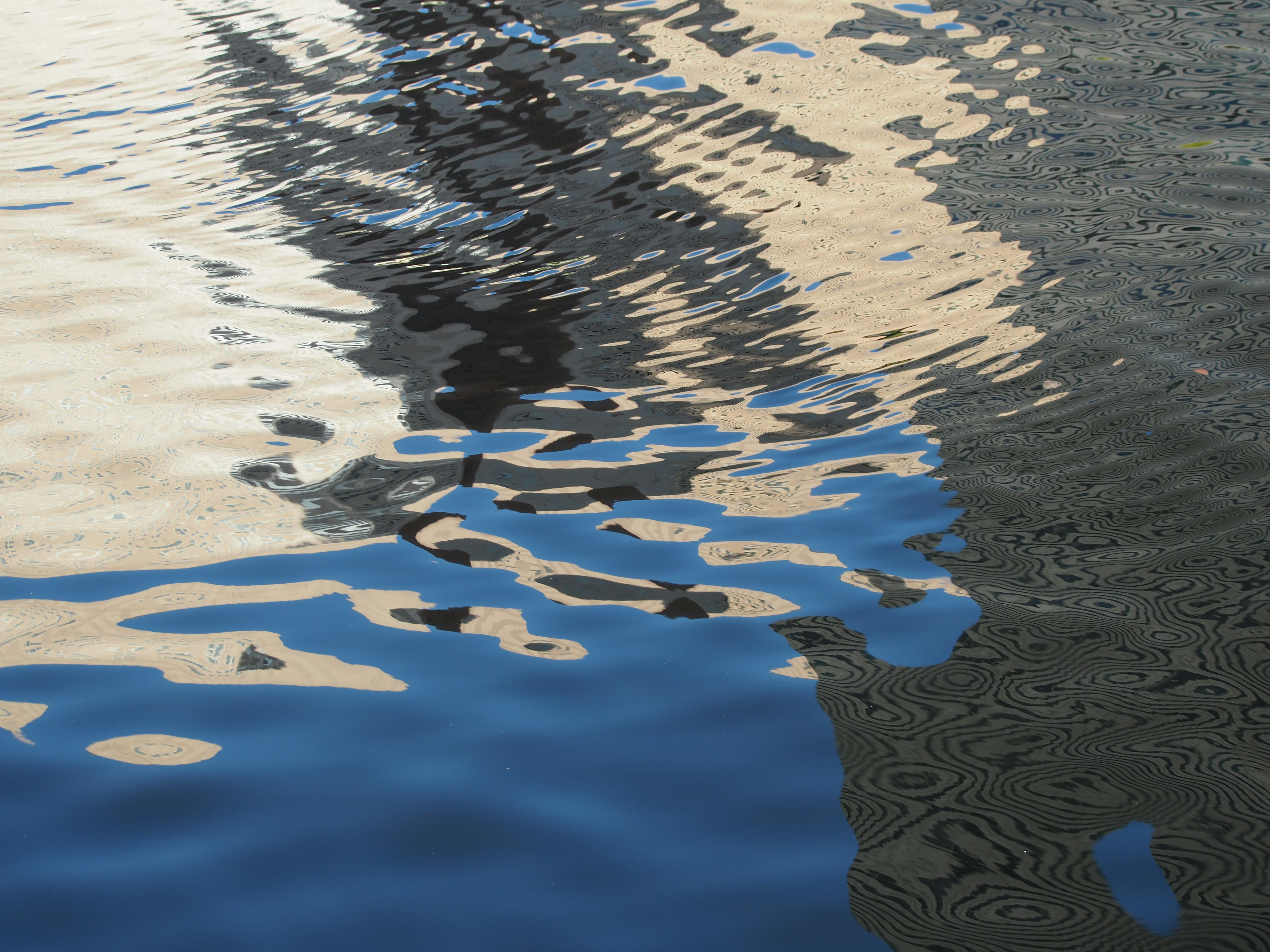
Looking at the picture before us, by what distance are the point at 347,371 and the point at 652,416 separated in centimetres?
97

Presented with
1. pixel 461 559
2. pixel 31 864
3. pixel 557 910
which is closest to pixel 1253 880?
pixel 557 910

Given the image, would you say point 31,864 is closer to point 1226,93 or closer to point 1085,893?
point 1085,893

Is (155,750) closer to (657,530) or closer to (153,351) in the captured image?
(657,530)

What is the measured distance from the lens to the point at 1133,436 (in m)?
2.29

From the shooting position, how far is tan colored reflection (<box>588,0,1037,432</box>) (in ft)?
9.53

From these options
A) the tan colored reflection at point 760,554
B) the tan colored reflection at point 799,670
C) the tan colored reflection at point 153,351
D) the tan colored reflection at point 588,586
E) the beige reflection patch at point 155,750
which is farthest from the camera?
the tan colored reflection at point 153,351

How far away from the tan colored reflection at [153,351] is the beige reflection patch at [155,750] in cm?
54

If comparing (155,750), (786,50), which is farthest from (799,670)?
(786,50)

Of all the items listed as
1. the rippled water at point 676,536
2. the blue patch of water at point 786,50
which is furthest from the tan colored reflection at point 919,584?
the blue patch of water at point 786,50

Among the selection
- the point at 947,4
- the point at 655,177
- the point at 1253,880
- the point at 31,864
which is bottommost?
the point at 1253,880

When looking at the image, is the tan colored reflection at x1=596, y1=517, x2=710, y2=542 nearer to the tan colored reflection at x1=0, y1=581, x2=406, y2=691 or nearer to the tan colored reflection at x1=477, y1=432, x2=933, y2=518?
the tan colored reflection at x1=477, y1=432, x2=933, y2=518

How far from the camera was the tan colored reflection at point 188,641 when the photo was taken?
1660 mm

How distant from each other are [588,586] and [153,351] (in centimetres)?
189

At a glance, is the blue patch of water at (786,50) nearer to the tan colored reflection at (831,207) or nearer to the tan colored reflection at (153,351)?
the tan colored reflection at (831,207)
